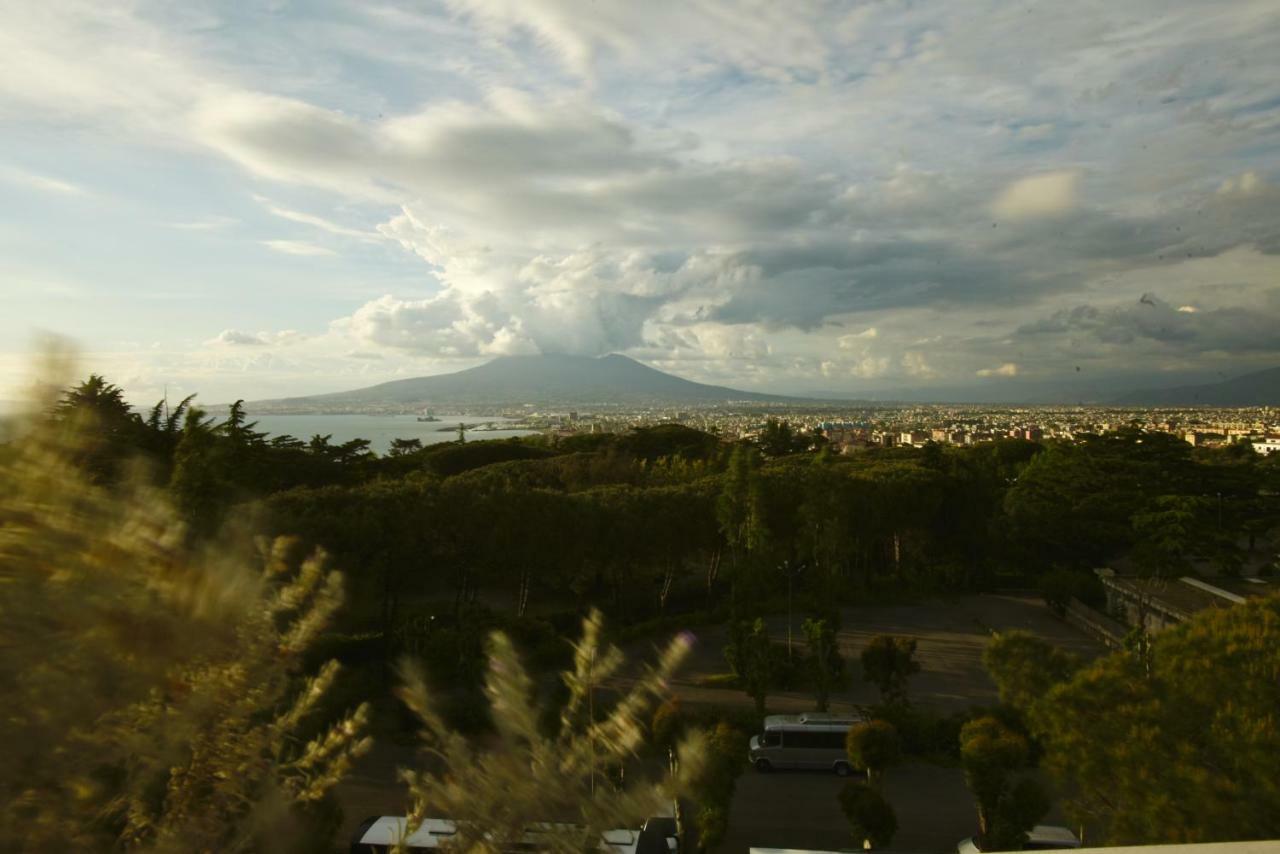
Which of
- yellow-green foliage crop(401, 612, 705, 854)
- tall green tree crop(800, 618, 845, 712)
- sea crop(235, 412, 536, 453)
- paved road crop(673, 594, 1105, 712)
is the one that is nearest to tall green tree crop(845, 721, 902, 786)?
tall green tree crop(800, 618, 845, 712)

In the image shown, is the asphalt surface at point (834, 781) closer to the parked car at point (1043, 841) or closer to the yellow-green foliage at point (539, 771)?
the parked car at point (1043, 841)

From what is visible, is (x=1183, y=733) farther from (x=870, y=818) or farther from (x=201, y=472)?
(x=201, y=472)

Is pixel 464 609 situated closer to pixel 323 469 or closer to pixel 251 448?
pixel 251 448

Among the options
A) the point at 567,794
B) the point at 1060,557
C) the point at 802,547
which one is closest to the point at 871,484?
the point at 802,547

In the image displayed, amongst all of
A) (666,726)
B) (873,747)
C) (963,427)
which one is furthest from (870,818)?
(963,427)

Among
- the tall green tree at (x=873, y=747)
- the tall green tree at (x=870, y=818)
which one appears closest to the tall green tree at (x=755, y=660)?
the tall green tree at (x=873, y=747)

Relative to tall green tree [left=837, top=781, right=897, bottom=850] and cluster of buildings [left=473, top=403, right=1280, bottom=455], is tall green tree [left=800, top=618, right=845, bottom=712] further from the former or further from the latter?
cluster of buildings [left=473, top=403, right=1280, bottom=455]
